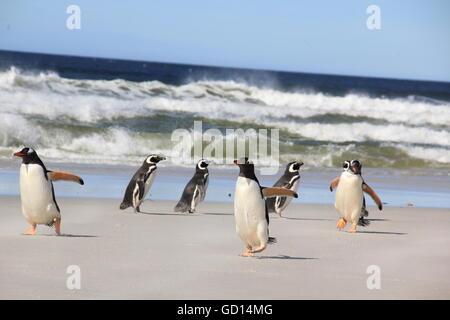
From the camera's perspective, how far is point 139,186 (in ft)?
36.5

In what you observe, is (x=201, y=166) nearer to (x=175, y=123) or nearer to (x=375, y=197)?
(x=375, y=197)

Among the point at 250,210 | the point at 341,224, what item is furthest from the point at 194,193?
the point at 250,210

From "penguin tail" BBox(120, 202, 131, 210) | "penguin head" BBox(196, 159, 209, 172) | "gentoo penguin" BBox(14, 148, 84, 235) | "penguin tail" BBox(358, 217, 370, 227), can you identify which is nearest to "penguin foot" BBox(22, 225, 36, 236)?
"gentoo penguin" BBox(14, 148, 84, 235)

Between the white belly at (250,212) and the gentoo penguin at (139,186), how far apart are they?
11.2ft

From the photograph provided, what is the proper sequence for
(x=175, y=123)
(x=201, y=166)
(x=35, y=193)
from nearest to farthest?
(x=35, y=193), (x=201, y=166), (x=175, y=123)

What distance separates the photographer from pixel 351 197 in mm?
9750

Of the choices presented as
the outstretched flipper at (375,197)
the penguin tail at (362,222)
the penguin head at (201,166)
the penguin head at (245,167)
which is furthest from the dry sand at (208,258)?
the penguin head at (201,166)

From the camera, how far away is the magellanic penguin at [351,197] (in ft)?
31.9

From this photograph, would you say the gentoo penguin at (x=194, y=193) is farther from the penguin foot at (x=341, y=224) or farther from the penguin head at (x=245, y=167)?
the penguin head at (x=245, y=167)

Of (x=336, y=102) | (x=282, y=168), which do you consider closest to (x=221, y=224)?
(x=282, y=168)

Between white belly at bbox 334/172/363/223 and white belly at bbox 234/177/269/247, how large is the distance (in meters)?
2.36

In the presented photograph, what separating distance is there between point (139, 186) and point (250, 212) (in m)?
3.81

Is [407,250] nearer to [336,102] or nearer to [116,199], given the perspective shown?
[116,199]

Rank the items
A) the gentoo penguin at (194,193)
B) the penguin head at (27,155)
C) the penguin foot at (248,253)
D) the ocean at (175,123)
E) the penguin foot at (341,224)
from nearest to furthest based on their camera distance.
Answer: the penguin foot at (248,253) → the penguin head at (27,155) → the penguin foot at (341,224) → the gentoo penguin at (194,193) → the ocean at (175,123)
